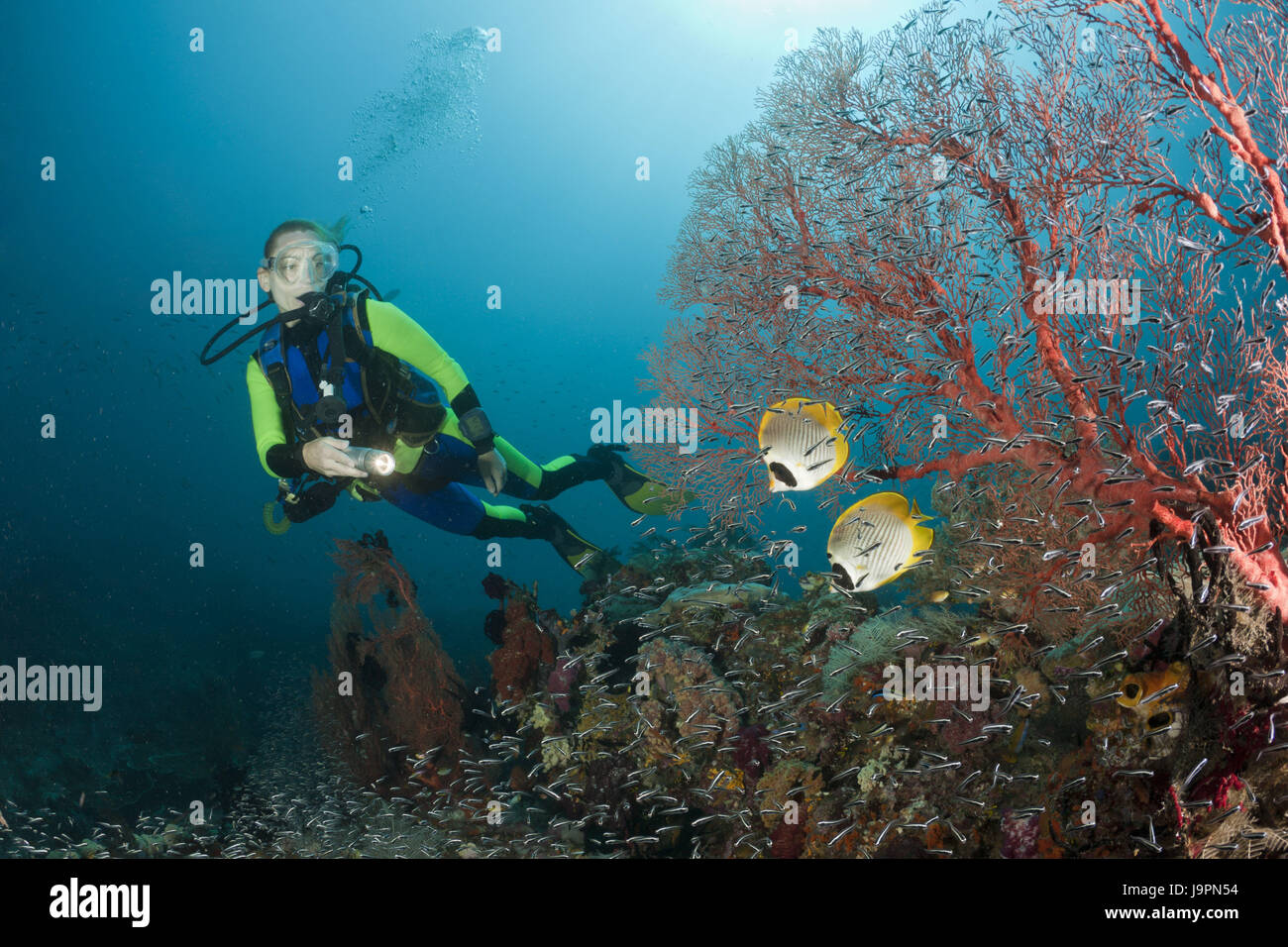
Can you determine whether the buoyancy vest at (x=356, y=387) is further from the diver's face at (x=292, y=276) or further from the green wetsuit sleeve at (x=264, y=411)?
the diver's face at (x=292, y=276)

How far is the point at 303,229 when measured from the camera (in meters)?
6.84

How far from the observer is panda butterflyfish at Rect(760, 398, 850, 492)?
3.18 m

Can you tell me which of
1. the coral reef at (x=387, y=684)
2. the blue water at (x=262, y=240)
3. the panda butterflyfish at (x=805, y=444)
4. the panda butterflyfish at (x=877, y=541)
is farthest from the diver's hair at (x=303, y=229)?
the blue water at (x=262, y=240)

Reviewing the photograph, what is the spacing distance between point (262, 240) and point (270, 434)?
26923 mm

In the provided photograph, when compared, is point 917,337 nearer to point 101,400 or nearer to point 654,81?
point 654,81

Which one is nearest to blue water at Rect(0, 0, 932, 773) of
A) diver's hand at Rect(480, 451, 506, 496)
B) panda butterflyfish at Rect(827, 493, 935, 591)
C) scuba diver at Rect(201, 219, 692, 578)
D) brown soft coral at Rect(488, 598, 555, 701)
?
scuba diver at Rect(201, 219, 692, 578)

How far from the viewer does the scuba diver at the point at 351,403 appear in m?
6.06

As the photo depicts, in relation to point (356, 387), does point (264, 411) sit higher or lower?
lower

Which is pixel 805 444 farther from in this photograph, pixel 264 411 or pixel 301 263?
pixel 301 263

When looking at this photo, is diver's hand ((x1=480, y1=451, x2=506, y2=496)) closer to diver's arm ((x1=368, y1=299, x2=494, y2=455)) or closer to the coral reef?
diver's arm ((x1=368, y1=299, x2=494, y2=455))

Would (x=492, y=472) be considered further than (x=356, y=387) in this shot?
Yes

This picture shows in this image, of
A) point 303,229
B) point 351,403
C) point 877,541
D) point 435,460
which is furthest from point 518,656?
point 303,229

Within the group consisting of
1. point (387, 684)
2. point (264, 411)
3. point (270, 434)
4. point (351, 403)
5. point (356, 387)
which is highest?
point (356, 387)

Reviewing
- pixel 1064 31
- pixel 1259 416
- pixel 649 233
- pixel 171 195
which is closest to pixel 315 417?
pixel 1064 31
